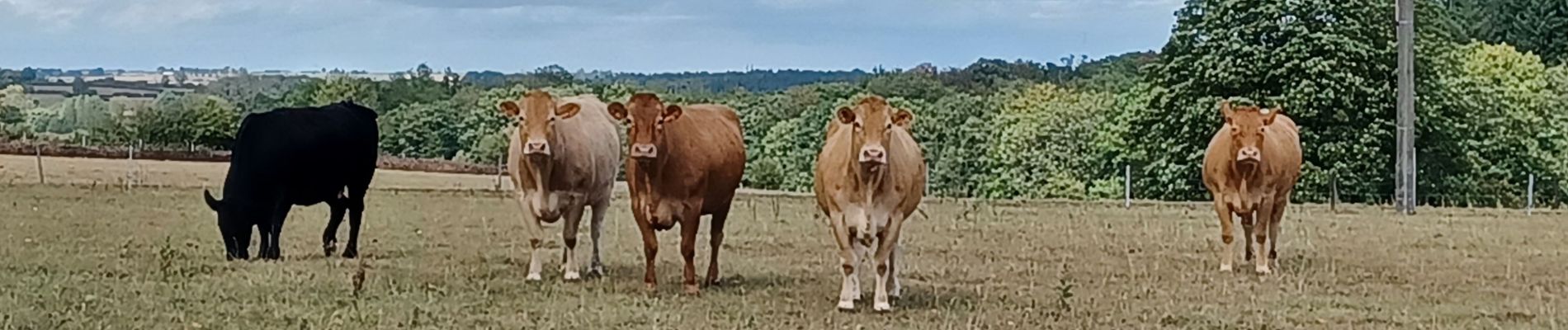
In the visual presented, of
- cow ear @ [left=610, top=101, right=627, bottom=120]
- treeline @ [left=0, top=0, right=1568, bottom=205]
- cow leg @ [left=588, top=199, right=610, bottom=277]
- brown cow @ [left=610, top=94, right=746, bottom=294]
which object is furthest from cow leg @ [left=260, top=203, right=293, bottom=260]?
treeline @ [left=0, top=0, right=1568, bottom=205]

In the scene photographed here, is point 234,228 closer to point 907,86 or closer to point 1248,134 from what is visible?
point 1248,134

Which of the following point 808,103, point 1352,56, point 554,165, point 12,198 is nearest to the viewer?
point 554,165

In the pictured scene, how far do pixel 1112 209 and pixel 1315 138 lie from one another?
1361 centimetres

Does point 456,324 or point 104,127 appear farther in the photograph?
point 104,127

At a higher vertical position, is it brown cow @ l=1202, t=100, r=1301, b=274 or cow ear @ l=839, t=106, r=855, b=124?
cow ear @ l=839, t=106, r=855, b=124

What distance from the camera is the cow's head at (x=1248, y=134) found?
14414 millimetres

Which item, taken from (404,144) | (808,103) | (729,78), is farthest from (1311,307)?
(729,78)

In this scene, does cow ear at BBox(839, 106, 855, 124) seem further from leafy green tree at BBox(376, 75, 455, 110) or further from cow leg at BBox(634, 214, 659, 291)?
leafy green tree at BBox(376, 75, 455, 110)

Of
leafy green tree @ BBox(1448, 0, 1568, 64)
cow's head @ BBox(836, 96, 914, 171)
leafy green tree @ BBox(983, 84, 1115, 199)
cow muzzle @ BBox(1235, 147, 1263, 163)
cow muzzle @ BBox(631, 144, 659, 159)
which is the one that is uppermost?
leafy green tree @ BBox(1448, 0, 1568, 64)

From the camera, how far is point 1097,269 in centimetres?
1469

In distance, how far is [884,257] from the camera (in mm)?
11164

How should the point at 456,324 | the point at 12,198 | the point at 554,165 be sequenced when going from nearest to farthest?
the point at 456,324, the point at 554,165, the point at 12,198

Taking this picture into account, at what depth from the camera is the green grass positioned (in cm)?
1075

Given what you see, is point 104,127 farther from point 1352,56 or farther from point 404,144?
point 1352,56
